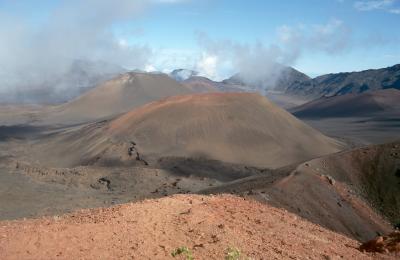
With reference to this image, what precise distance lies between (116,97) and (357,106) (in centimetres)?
5161

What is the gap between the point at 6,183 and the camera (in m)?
35.0

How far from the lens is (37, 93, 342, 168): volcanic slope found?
152 feet

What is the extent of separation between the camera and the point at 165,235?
29.2ft

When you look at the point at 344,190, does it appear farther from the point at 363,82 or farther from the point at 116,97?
the point at 363,82

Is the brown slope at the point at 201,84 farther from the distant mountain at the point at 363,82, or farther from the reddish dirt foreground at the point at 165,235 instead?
the reddish dirt foreground at the point at 165,235

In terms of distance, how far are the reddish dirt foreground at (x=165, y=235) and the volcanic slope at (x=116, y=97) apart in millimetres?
76111

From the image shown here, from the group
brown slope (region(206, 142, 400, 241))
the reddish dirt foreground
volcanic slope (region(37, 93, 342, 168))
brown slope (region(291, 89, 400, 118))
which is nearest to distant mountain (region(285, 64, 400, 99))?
brown slope (region(291, 89, 400, 118))

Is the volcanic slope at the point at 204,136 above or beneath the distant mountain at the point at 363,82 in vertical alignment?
beneath

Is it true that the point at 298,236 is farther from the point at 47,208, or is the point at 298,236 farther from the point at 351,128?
the point at 351,128

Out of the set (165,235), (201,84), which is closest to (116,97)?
(201,84)

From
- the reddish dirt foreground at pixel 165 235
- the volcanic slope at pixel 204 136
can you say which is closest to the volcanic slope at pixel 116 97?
the volcanic slope at pixel 204 136

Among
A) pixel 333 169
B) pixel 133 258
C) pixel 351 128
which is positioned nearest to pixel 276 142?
pixel 333 169

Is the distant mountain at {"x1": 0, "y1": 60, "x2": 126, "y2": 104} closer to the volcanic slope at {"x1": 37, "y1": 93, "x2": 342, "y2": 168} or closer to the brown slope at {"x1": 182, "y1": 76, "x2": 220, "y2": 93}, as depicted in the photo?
the brown slope at {"x1": 182, "y1": 76, "x2": 220, "y2": 93}

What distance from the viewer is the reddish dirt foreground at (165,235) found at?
848 cm
